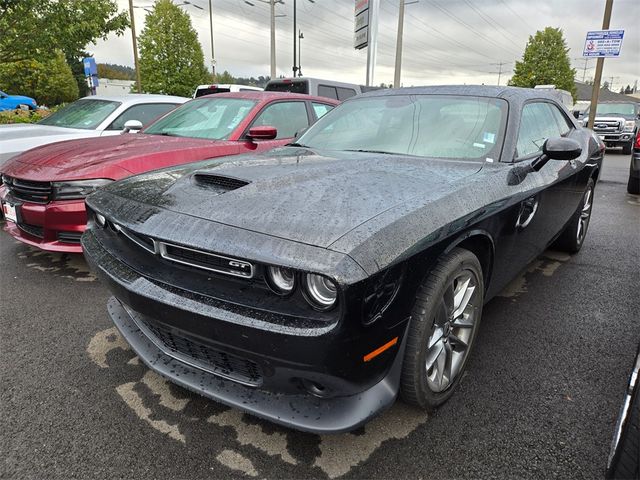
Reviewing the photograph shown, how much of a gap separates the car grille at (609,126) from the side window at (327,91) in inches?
421

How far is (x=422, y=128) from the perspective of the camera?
2844mm

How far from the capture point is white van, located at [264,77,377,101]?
934 centimetres

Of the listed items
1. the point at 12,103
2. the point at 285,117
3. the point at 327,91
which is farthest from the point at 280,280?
the point at 12,103

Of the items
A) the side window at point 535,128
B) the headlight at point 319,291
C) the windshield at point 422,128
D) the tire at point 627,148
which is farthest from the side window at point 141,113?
the tire at point 627,148

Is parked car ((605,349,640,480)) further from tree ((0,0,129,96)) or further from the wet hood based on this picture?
tree ((0,0,129,96))

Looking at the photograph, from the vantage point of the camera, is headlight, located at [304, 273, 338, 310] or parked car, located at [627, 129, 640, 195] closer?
headlight, located at [304, 273, 338, 310]

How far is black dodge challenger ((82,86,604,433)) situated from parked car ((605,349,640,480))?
2.26 ft

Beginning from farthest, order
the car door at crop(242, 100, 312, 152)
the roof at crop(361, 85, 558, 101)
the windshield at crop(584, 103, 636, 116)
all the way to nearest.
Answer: the windshield at crop(584, 103, 636, 116) → the car door at crop(242, 100, 312, 152) → the roof at crop(361, 85, 558, 101)

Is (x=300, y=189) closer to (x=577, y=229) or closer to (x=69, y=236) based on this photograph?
(x=69, y=236)

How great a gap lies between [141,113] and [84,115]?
2.50 feet

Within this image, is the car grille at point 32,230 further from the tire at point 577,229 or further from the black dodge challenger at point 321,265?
the tire at point 577,229

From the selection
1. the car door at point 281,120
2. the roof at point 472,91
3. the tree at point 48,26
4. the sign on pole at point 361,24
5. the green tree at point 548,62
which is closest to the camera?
the roof at point 472,91

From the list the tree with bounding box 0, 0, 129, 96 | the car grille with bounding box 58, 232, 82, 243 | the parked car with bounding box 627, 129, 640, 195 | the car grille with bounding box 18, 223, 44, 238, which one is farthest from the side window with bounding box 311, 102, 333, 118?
the tree with bounding box 0, 0, 129, 96

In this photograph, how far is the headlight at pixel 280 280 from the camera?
5.22ft
